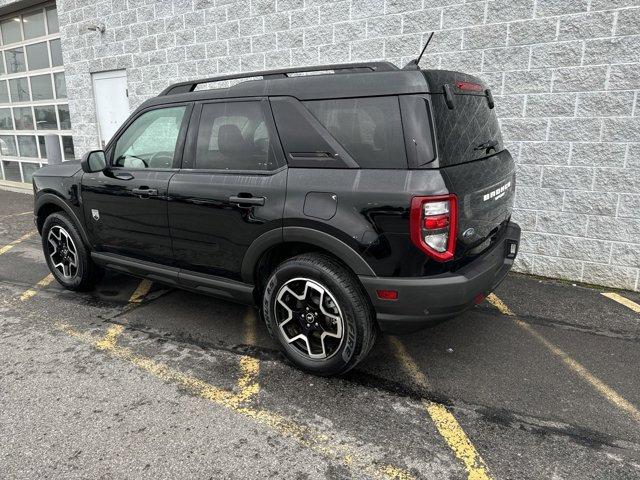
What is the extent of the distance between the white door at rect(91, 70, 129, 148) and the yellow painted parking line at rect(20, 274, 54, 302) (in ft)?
13.4

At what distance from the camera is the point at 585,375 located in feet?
10.6

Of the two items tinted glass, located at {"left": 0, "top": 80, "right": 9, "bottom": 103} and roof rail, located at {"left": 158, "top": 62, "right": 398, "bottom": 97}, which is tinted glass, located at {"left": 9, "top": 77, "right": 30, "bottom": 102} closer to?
tinted glass, located at {"left": 0, "top": 80, "right": 9, "bottom": 103}

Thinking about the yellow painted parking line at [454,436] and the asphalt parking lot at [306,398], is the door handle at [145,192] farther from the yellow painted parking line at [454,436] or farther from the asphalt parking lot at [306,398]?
the yellow painted parking line at [454,436]

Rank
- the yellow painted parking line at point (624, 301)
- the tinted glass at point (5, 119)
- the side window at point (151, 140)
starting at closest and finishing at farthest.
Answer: the side window at point (151, 140) < the yellow painted parking line at point (624, 301) < the tinted glass at point (5, 119)

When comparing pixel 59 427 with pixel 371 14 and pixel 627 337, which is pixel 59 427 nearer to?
pixel 627 337

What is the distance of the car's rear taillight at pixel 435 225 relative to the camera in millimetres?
2611

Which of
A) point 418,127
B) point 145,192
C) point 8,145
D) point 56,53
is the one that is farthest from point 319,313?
point 8,145

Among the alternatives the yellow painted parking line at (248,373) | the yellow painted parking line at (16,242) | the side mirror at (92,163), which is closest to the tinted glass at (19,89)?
the yellow painted parking line at (16,242)

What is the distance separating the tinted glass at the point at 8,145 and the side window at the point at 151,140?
30.8 ft

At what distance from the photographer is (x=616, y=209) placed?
4.75 meters

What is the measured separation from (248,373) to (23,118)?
34.8ft

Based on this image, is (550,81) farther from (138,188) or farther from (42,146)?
(42,146)

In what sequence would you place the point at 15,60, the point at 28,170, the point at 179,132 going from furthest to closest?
the point at 28,170 < the point at 15,60 < the point at 179,132

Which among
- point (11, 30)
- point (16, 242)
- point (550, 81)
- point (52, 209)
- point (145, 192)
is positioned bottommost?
point (16, 242)
